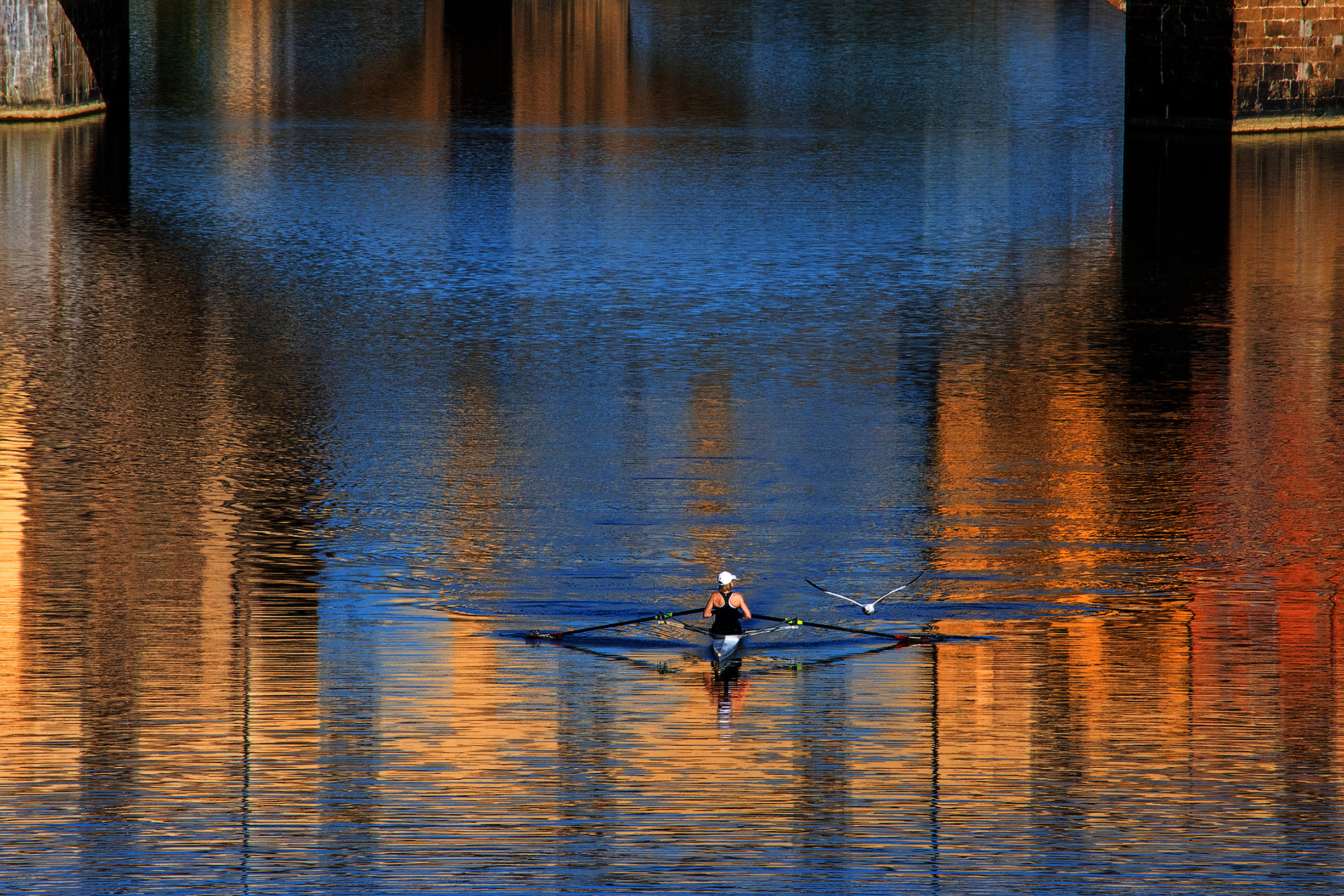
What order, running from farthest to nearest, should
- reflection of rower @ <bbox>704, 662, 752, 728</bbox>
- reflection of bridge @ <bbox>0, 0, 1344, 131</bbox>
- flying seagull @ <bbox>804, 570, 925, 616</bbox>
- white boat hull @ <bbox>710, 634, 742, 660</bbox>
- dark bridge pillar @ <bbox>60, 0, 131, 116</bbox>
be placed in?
reflection of bridge @ <bbox>0, 0, 1344, 131</bbox> < dark bridge pillar @ <bbox>60, 0, 131, 116</bbox> < flying seagull @ <bbox>804, 570, 925, 616</bbox> < white boat hull @ <bbox>710, 634, 742, 660</bbox> < reflection of rower @ <bbox>704, 662, 752, 728</bbox>

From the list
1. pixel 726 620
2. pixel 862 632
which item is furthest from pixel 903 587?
pixel 726 620

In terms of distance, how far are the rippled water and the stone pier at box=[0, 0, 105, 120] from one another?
4871 millimetres

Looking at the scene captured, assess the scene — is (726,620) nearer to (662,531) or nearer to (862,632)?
(862,632)

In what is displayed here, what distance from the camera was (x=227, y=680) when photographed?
425 inches

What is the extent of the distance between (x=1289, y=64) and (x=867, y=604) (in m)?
30.0

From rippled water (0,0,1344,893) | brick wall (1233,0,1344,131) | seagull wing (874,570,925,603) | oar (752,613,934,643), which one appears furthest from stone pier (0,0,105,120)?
oar (752,613,934,643)

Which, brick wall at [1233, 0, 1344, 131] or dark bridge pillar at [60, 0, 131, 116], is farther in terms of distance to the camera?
brick wall at [1233, 0, 1344, 131]

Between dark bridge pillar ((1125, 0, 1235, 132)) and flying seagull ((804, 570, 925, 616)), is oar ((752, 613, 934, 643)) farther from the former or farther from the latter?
dark bridge pillar ((1125, 0, 1235, 132))

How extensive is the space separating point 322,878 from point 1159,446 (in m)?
9.61

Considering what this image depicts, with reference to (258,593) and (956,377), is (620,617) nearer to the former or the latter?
(258,593)

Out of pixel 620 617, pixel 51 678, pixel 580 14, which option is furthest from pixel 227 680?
pixel 580 14

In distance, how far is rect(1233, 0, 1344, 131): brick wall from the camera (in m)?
37.3

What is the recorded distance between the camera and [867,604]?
12062 mm

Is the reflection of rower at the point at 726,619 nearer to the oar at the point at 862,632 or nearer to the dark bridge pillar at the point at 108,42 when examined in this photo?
the oar at the point at 862,632
